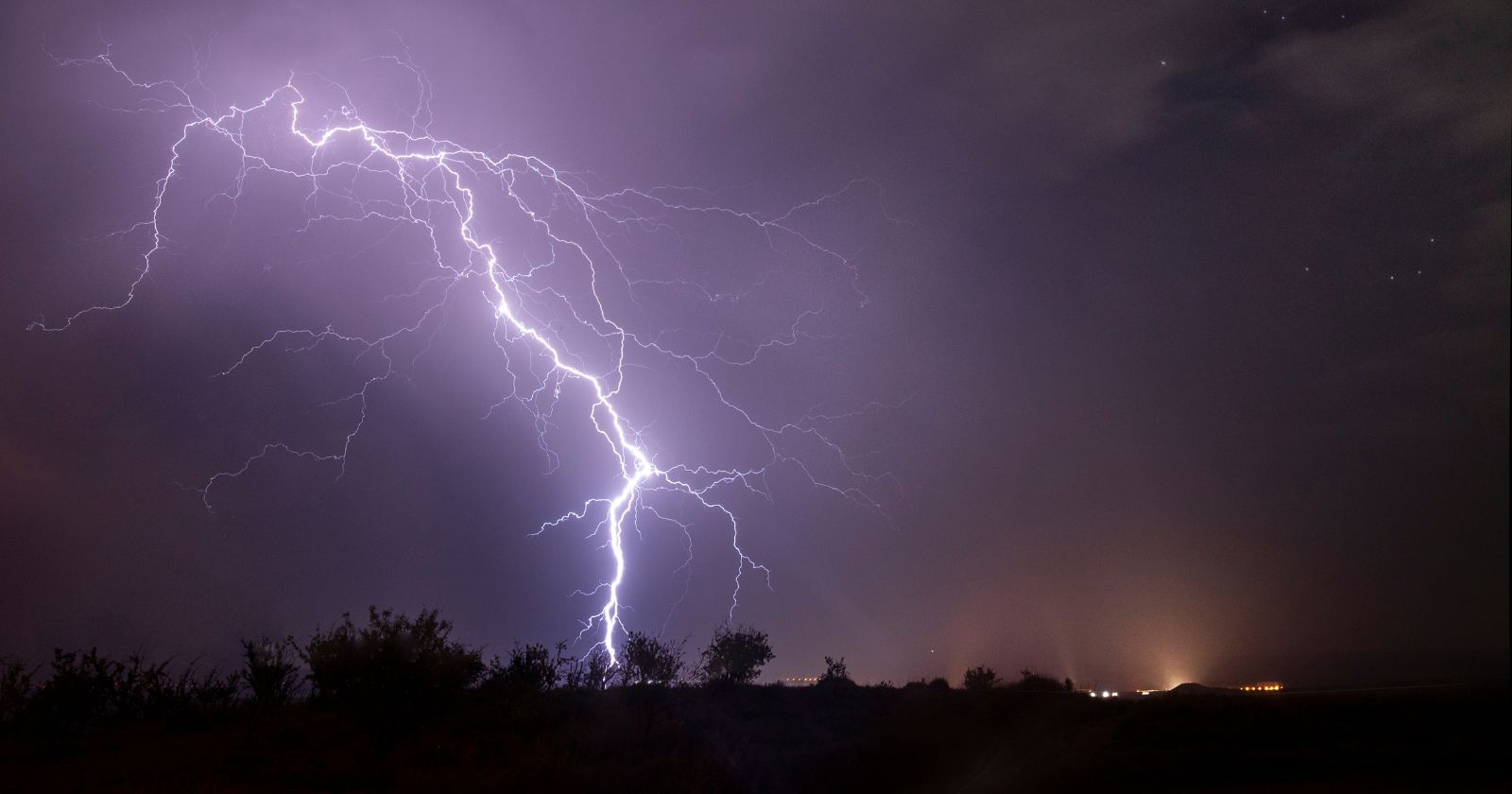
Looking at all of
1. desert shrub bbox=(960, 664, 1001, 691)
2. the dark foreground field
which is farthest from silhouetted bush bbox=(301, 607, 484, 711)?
desert shrub bbox=(960, 664, 1001, 691)

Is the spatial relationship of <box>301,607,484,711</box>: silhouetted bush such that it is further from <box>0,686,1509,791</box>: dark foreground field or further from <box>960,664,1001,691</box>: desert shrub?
<box>960,664,1001,691</box>: desert shrub

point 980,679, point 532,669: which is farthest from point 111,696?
point 980,679

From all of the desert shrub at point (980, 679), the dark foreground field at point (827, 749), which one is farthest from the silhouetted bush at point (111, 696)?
the desert shrub at point (980, 679)

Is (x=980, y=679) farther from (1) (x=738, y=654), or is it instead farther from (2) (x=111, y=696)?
(2) (x=111, y=696)

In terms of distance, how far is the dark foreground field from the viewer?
11336 millimetres

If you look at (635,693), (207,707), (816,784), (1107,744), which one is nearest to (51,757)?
(207,707)

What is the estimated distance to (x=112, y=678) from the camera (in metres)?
17.8

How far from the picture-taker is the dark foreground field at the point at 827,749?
446 inches

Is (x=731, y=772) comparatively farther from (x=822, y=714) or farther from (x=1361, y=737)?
(x=1361, y=737)

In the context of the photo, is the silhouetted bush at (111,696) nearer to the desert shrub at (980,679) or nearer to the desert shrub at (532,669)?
the desert shrub at (532,669)

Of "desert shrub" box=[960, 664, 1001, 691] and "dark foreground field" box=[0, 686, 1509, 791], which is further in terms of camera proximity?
"desert shrub" box=[960, 664, 1001, 691]

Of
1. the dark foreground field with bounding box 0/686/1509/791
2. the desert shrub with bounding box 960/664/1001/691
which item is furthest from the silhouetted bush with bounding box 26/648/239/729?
the desert shrub with bounding box 960/664/1001/691

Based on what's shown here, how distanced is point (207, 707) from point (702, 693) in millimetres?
10613

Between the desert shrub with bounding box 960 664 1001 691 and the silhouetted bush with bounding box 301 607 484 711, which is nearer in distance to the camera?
the silhouetted bush with bounding box 301 607 484 711
